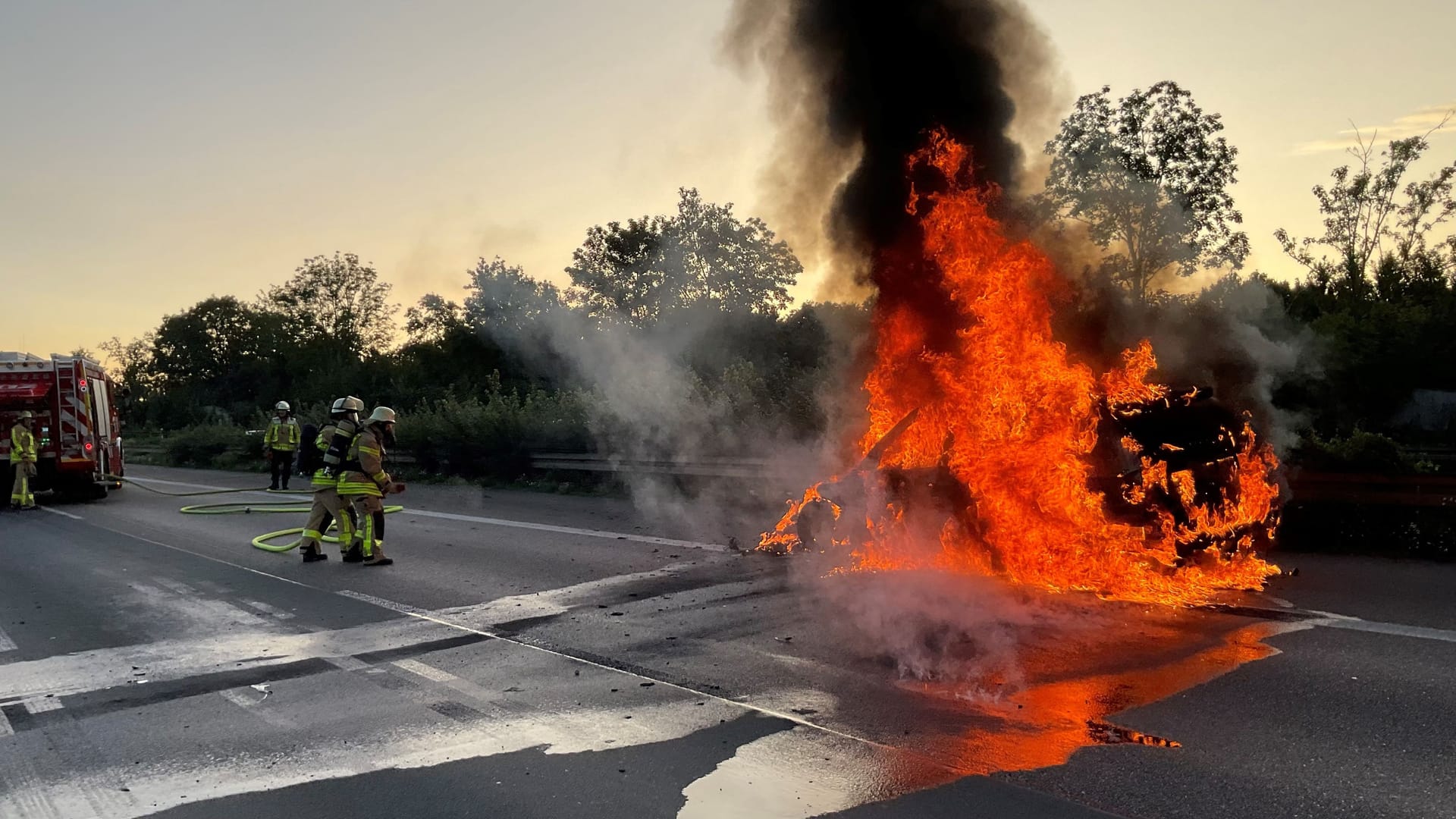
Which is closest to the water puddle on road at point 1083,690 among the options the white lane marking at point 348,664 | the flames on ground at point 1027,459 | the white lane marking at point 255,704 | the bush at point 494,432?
the flames on ground at point 1027,459

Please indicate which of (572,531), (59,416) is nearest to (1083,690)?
(572,531)

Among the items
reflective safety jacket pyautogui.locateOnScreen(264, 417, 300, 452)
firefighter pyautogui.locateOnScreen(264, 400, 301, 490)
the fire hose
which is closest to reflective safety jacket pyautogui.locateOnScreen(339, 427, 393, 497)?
the fire hose

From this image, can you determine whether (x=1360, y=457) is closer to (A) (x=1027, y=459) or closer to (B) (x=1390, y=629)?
(B) (x=1390, y=629)

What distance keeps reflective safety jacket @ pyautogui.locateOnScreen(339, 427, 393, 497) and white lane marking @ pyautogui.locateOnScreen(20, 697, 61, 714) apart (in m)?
4.72

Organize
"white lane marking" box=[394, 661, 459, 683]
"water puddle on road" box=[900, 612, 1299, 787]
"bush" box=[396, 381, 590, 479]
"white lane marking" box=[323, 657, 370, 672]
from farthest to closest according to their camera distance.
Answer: "bush" box=[396, 381, 590, 479], "white lane marking" box=[323, 657, 370, 672], "white lane marking" box=[394, 661, 459, 683], "water puddle on road" box=[900, 612, 1299, 787]

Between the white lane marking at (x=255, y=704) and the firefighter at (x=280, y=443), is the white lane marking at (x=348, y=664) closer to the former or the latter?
the white lane marking at (x=255, y=704)

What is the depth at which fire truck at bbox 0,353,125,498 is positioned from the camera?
18078 millimetres

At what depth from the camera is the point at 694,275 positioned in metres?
28.9

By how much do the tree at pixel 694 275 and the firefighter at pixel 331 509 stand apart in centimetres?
1089

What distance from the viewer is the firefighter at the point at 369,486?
10164 millimetres

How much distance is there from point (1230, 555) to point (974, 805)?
5614 mm

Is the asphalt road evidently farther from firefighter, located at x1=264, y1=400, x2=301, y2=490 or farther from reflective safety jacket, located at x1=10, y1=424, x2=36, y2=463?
firefighter, located at x1=264, y1=400, x2=301, y2=490

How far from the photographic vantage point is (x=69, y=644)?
675 centimetres

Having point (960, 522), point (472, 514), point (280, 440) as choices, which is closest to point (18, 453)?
point (280, 440)
